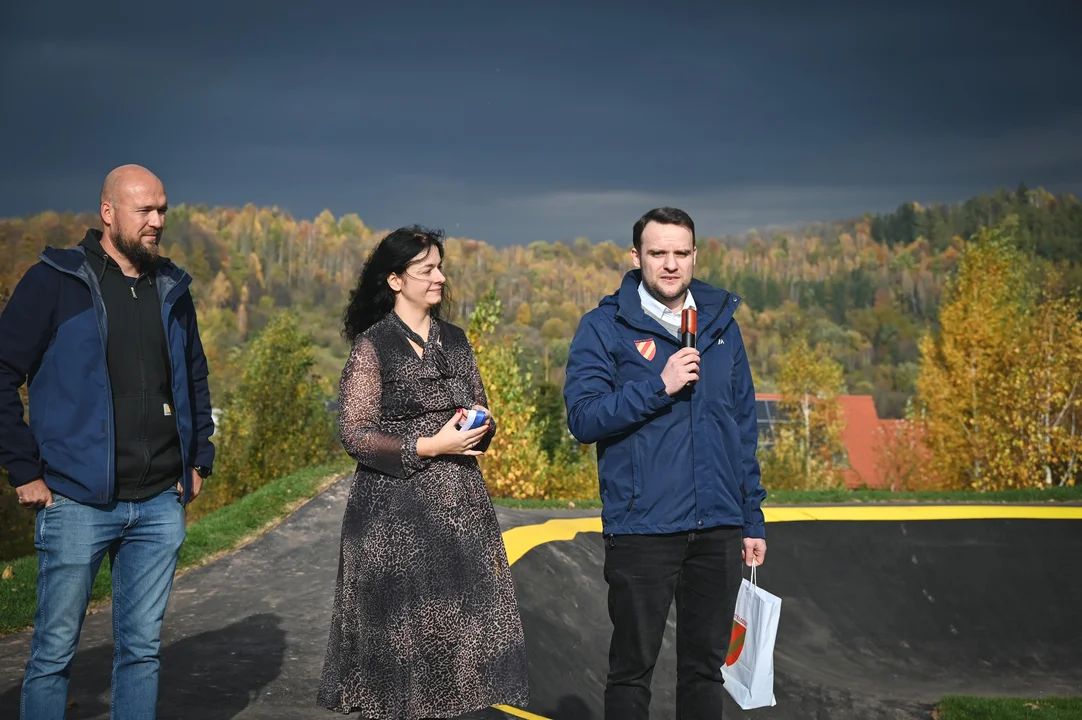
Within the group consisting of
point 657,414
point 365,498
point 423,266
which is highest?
point 423,266

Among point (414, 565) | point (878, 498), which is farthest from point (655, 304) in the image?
point (878, 498)

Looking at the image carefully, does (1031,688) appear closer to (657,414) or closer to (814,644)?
(814,644)

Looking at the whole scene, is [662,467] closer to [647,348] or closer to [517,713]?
[647,348]

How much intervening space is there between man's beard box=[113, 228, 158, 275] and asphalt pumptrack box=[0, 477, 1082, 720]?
93.8 inches

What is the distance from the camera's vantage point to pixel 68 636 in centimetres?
344

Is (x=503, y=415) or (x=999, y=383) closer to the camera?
(x=503, y=415)

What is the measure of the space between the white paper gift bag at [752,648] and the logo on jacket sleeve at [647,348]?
906mm

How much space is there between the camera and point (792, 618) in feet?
30.1

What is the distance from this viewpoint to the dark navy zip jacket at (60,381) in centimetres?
340

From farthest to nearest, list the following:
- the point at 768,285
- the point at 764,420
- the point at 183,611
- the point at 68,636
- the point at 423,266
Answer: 1. the point at 768,285
2. the point at 764,420
3. the point at 183,611
4. the point at 423,266
5. the point at 68,636

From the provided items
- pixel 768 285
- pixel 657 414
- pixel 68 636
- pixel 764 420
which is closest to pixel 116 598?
pixel 68 636

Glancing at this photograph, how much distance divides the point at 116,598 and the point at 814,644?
6720 mm

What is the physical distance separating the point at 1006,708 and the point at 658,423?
4919mm

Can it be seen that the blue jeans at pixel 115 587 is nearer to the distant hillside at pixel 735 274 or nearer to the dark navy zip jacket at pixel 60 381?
the dark navy zip jacket at pixel 60 381
